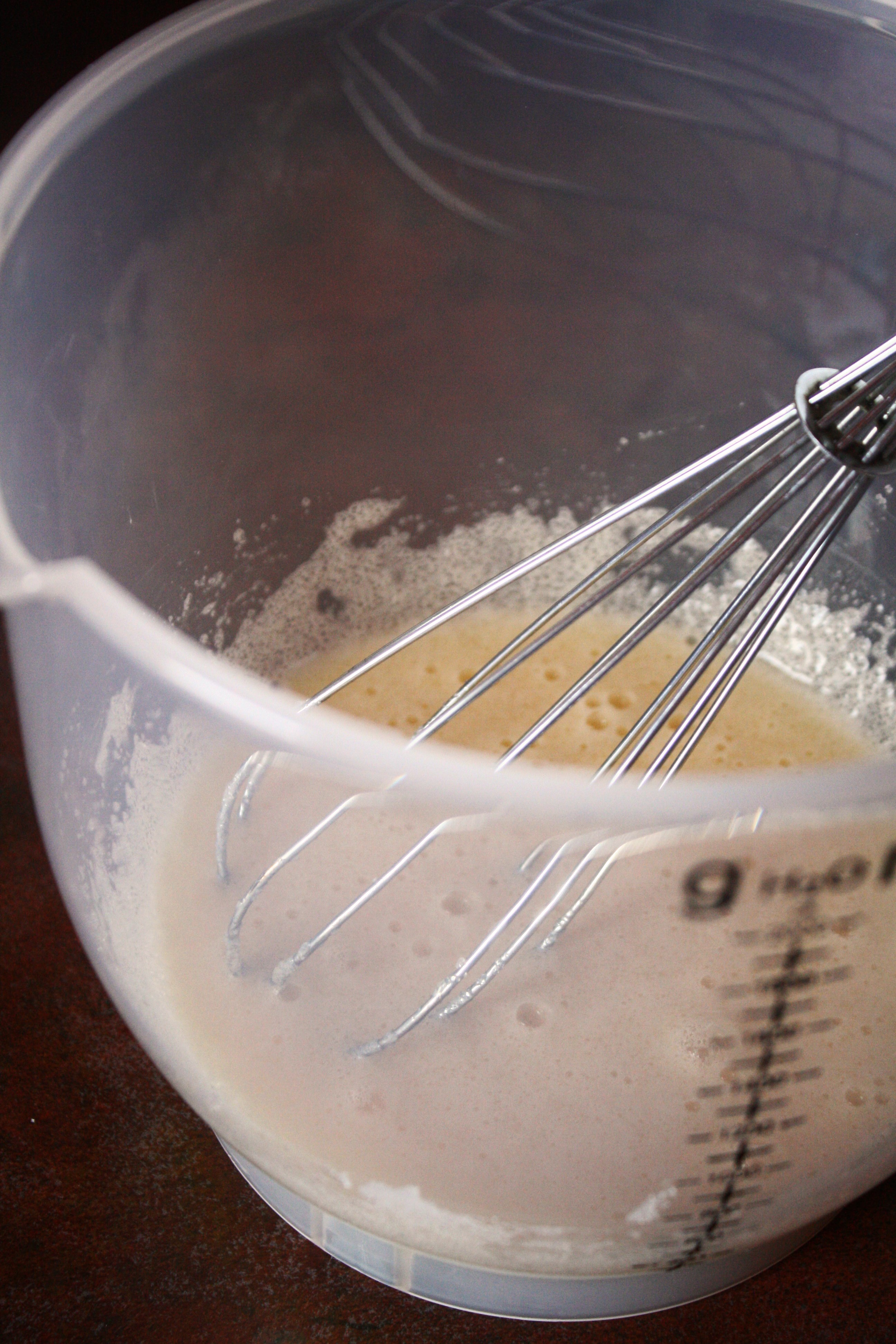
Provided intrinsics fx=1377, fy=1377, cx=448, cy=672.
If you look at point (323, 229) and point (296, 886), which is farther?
point (323, 229)

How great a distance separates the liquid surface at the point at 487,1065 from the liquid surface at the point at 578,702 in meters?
0.17

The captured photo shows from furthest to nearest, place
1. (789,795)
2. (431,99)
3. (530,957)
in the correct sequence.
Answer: (431,99), (530,957), (789,795)

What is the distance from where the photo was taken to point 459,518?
0.58 metres

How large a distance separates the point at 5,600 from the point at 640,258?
0.34 metres

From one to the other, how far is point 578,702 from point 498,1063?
7.7 inches

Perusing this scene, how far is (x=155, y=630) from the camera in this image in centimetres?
25

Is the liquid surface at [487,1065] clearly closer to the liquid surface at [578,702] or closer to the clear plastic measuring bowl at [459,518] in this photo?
the clear plastic measuring bowl at [459,518]

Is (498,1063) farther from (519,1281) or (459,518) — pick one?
(459,518)

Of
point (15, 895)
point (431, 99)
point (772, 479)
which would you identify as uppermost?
point (431, 99)

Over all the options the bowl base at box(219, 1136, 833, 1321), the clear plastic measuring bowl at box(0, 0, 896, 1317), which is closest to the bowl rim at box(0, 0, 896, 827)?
the clear plastic measuring bowl at box(0, 0, 896, 1317)

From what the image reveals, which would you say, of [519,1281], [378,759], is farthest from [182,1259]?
[378,759]

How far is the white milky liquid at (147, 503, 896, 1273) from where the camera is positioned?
312mm

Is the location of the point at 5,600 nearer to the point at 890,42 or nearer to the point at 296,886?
the point at 296,886

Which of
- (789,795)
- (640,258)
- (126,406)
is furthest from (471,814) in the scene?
(640,258)
